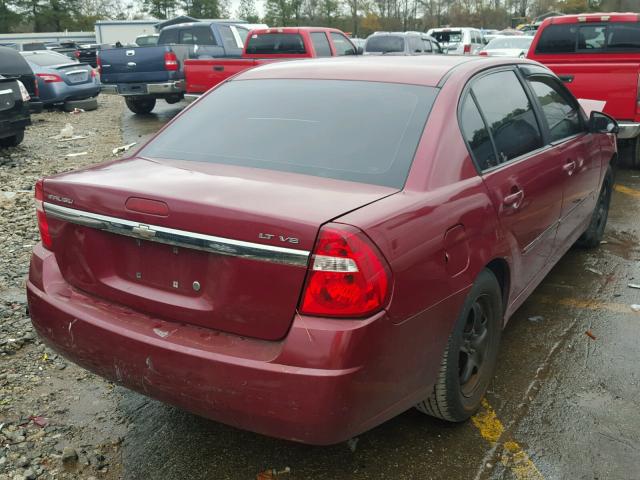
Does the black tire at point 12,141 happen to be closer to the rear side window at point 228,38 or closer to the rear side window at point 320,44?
the rear side window at point 320,44

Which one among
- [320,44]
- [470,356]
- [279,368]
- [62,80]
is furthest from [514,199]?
[62,80]

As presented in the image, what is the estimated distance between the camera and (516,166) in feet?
11.1

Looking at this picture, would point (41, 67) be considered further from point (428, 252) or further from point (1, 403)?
point (428, 252)

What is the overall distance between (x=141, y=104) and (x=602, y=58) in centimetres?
1049

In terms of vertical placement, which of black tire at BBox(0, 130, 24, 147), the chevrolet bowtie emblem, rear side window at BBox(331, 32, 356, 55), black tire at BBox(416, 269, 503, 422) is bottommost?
black tire at BBox(0, 130, 24, 147)

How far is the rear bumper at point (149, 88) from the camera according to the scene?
13695 mm

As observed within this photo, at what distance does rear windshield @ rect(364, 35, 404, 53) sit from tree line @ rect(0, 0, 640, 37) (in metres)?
49.2

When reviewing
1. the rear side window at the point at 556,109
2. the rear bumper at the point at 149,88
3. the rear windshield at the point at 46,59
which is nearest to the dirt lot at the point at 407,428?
the rear side window at the point at 556,109

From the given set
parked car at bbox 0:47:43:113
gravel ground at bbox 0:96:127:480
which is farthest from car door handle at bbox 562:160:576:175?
parked car at bbox 0:47:43:113

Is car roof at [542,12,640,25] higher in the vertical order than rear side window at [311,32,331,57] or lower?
higher

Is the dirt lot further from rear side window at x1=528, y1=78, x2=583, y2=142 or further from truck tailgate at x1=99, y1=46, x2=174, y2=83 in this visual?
truck tailgate at x1=99, y1=46, x2=174, y2=83

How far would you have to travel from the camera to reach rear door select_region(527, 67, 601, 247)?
4.11 meters

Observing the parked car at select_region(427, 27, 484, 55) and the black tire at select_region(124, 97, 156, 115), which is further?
the parked car at select_region(427, 27, 484, 55)

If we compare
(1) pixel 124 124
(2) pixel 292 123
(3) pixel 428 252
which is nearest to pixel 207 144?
(2) pixel 292 123
